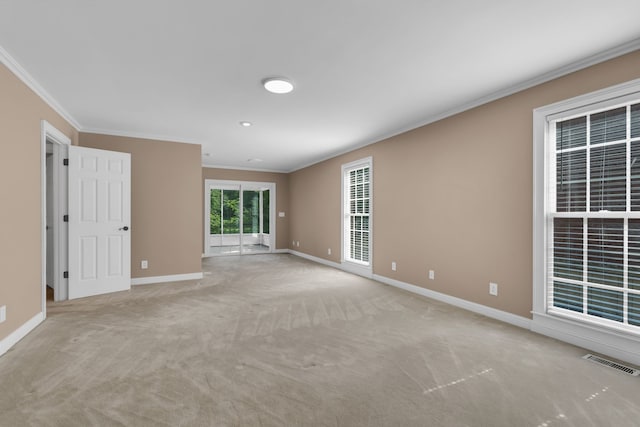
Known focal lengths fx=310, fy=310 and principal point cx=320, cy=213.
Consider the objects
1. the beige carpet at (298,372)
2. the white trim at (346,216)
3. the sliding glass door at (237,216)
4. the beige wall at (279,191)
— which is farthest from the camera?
the beige wall at (279,191)

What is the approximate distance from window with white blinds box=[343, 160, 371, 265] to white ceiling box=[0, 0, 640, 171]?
1.86 meters

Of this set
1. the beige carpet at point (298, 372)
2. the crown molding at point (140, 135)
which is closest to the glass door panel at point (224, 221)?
the crown molding at point (140, 135)

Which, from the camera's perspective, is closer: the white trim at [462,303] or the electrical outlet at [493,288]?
the white trim at [462,303]

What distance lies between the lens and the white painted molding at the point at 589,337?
243 centimetres

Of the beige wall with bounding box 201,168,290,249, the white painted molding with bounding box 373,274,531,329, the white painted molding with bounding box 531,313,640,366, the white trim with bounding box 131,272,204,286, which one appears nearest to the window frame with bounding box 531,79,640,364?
the white painted molding with bounding box 531,313,640,366

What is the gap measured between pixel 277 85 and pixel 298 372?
264 centimetres

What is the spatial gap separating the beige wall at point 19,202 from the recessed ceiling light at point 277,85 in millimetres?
2181

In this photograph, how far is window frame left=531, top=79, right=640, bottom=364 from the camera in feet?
8.13

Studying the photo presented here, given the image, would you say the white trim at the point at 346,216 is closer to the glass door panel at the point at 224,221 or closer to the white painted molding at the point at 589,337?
the white painted molding at the point at 589,337

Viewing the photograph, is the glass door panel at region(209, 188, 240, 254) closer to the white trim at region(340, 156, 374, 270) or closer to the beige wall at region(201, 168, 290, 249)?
the beige wall at region(201, 168, 290, 249)

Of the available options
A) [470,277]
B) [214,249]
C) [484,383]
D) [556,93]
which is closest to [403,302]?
[470,277]

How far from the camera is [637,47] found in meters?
2.39

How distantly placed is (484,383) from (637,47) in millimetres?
2795

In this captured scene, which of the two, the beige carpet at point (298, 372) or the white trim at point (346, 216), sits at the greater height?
the white trim at point (346, 216)
